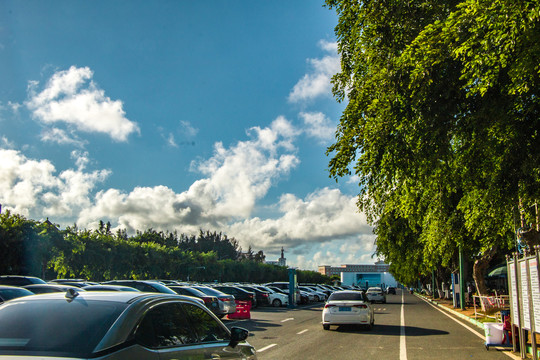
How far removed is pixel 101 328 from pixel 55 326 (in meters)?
0.38

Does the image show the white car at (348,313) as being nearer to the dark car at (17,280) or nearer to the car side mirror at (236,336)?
the dark car at (17,280)

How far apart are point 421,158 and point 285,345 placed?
5959 millimetres

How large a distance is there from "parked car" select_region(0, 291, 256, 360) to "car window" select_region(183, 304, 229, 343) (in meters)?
0.04

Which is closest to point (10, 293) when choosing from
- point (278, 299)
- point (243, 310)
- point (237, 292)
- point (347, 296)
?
point (347, 296)

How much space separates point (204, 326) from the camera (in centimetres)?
491

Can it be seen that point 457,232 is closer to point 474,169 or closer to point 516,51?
point 474,169

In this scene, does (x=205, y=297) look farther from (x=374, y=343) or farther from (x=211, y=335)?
(x=211, y=335)

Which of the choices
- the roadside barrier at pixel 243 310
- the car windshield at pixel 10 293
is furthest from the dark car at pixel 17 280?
the roadside barrier at pixel 243 310

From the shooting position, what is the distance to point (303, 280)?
122438 millimetres

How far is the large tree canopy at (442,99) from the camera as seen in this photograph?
8.56 metres

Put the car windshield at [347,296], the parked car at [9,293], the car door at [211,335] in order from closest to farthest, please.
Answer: the car door at [211,335] < the parked car at [9,293] < the car windshield at [347,296]

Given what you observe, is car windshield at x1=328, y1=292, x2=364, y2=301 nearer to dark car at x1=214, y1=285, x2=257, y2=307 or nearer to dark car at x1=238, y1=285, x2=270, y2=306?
dark car at x1=214, y1=285, x2=257, y2=307

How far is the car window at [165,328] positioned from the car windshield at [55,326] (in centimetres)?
24

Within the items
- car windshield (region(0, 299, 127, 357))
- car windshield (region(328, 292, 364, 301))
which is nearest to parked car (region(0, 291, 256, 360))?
car windshield (region(0, 299, 127, 357))
